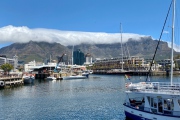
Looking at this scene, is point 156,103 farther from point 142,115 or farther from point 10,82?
point 10,82

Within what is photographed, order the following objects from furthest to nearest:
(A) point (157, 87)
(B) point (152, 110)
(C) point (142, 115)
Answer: (C) point (142, 115)
(A) point (157, 87)
(B) point (152, 110)

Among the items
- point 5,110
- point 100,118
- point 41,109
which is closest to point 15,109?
point 5,110

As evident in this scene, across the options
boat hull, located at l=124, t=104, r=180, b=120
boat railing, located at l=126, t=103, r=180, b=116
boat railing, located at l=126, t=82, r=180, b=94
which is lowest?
boat hull, located at l=124, t=104, r=180, b=120

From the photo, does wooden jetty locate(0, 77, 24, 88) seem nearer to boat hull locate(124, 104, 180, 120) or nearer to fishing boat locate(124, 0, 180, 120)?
boat hull locate(124, 104, 180, 120)

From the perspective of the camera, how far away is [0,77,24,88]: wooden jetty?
9206cm

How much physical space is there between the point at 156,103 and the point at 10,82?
A: 78478mm

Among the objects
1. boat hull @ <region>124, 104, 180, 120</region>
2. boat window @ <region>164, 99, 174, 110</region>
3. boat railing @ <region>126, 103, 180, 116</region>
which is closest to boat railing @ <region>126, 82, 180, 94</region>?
boat window @ <region>164, 99, 174, 110</region>

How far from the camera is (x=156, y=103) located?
102ft

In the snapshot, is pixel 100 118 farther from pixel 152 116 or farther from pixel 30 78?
pixel 30 78

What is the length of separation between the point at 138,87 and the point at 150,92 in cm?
240

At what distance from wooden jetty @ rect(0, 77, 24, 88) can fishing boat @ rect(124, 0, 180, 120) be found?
65.9 m

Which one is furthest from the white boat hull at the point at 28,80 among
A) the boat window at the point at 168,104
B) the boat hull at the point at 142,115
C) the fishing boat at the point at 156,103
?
the boat window at the point at 168,104

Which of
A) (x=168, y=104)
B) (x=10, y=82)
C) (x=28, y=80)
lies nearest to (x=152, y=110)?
(x=168, y=104)

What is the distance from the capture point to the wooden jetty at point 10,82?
92.1 meters
